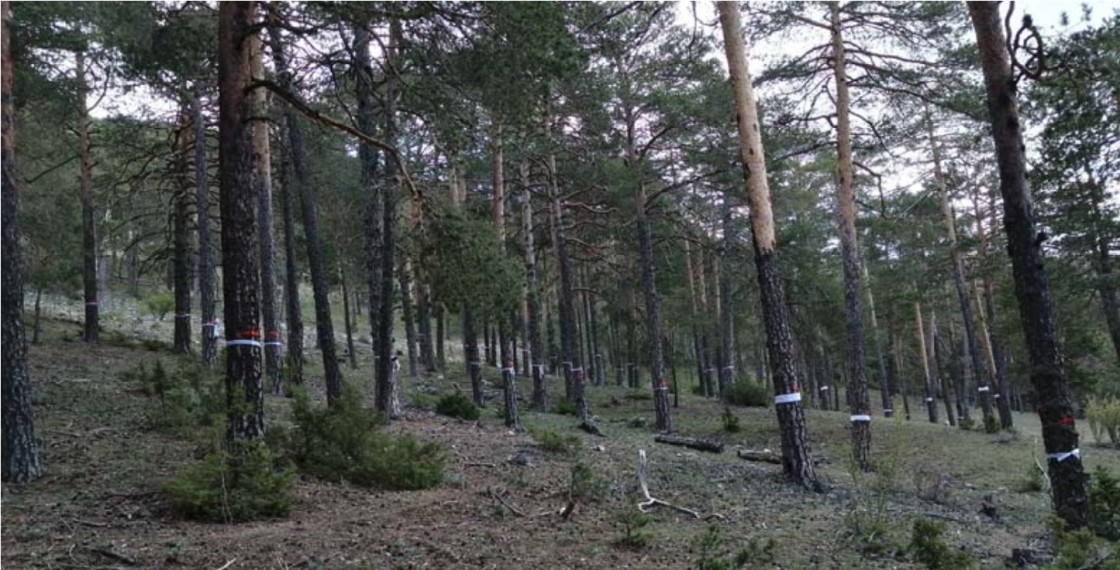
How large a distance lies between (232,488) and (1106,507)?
7.06m

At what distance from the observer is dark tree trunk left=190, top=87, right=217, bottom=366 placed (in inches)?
512

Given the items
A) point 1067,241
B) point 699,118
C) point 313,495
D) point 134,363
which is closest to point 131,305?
point 134,363

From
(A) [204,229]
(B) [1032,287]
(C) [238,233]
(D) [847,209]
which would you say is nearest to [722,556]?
(B) [1032,287]

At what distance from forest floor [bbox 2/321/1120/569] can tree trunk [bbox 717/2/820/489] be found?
0.46 metres

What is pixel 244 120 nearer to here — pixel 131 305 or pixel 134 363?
pixel 134 363

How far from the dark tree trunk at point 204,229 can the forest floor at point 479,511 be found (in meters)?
2.33

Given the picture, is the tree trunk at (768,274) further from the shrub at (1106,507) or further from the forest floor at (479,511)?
the shrub at (1106,507)

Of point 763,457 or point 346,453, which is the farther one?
point 763,457

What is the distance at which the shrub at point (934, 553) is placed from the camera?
438 cm

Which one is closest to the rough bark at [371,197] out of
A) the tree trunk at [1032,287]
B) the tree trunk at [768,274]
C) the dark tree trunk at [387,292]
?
the dark tree trunk at [387,292]

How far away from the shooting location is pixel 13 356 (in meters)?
6.01

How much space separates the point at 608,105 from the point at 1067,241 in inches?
383

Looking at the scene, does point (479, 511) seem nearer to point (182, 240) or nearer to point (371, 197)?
point (371, 197)

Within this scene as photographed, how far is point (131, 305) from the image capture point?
31.4 meters
